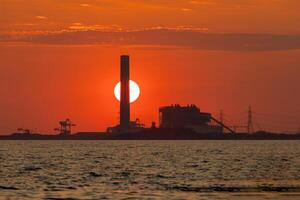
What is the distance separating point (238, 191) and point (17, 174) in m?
34.1

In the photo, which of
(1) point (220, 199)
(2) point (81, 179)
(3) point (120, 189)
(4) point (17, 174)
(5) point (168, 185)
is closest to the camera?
(1) point (220, 199)

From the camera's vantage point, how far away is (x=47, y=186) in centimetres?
7538

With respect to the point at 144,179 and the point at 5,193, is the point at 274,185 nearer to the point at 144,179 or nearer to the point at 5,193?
the point at 144,179

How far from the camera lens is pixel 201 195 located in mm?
65625

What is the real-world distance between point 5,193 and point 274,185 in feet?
74.9

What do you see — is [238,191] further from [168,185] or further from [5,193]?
[5,193]

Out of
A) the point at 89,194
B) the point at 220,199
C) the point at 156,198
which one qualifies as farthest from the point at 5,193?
the point at 220,199

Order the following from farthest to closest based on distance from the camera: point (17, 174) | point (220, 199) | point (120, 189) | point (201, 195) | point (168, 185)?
point (17, 174) → point (168, 185) → point (120, 189) → point (201, 195) → point (220, 199)

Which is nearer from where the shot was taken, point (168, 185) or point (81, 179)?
point (168, 185)

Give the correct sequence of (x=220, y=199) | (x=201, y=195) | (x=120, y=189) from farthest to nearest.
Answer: (x=120, y=189)
(x=201, y=195)
(x=220, y=199)

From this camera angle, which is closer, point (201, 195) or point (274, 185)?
point (201, 195)

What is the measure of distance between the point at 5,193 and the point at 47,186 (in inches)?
323

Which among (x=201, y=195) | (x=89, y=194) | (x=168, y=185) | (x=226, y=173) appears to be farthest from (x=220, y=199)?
(x=226, y=173)

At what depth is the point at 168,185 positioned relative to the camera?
252ft
